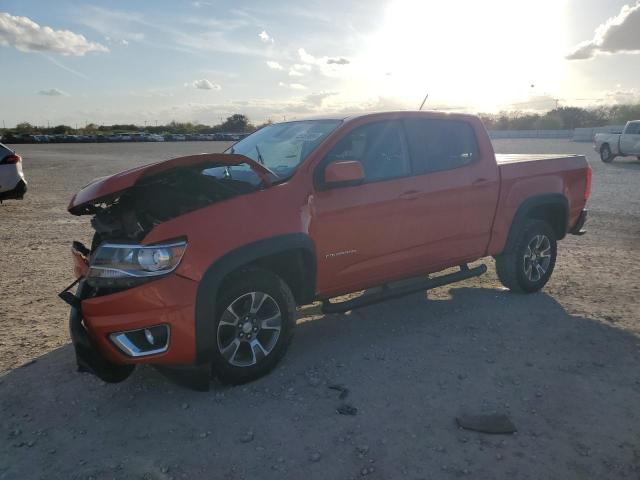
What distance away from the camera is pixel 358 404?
11.6ft

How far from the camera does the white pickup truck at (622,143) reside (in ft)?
72.5

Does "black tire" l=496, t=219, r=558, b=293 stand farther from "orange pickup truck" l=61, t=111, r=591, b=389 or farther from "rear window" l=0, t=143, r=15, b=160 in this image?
"rear window" l=0, t=143, r=15, b=160

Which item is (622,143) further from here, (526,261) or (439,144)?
(439,144)

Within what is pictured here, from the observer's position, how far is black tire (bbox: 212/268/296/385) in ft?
12.0

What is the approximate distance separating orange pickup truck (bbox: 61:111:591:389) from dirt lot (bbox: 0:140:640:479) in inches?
13.2

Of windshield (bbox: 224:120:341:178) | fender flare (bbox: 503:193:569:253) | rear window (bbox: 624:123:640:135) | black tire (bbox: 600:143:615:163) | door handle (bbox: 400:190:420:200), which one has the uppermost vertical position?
windshield (bbox: 224:120:341:178)

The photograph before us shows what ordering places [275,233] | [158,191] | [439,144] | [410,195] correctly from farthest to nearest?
[439,144]
[410,195]
[158,191]
[275,233]

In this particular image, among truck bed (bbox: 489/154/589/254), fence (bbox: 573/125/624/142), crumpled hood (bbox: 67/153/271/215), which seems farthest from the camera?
fence (bbox: 573/125/624/142)

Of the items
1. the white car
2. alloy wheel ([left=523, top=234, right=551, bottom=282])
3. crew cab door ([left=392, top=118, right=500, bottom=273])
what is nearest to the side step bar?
crew cab door ([left=392, top=118, right=500, bottom=273])

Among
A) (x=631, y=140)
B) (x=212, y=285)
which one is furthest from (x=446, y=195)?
(x=631, y=140)

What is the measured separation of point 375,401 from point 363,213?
4.77 feet

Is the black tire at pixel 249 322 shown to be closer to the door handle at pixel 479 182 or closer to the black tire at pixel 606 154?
the door handle at pixel 479 182

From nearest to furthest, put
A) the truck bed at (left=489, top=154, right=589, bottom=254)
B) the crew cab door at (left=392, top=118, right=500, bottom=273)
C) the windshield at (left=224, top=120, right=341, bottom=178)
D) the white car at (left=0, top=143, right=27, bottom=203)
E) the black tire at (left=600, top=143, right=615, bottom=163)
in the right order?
the windshield at (left=224, top=120, right=341, bottom=178)
the crew cab door at (left=392, top=118, right=500, bottom=273)
the truck bed at (left=489, top=154, right=589, bottom=254)
the white car at (left=0, top=143, right=27, bottom=203)
the black tire at (left=600, top=143, right=615, bottom=163)

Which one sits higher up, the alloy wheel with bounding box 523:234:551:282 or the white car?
the white car
